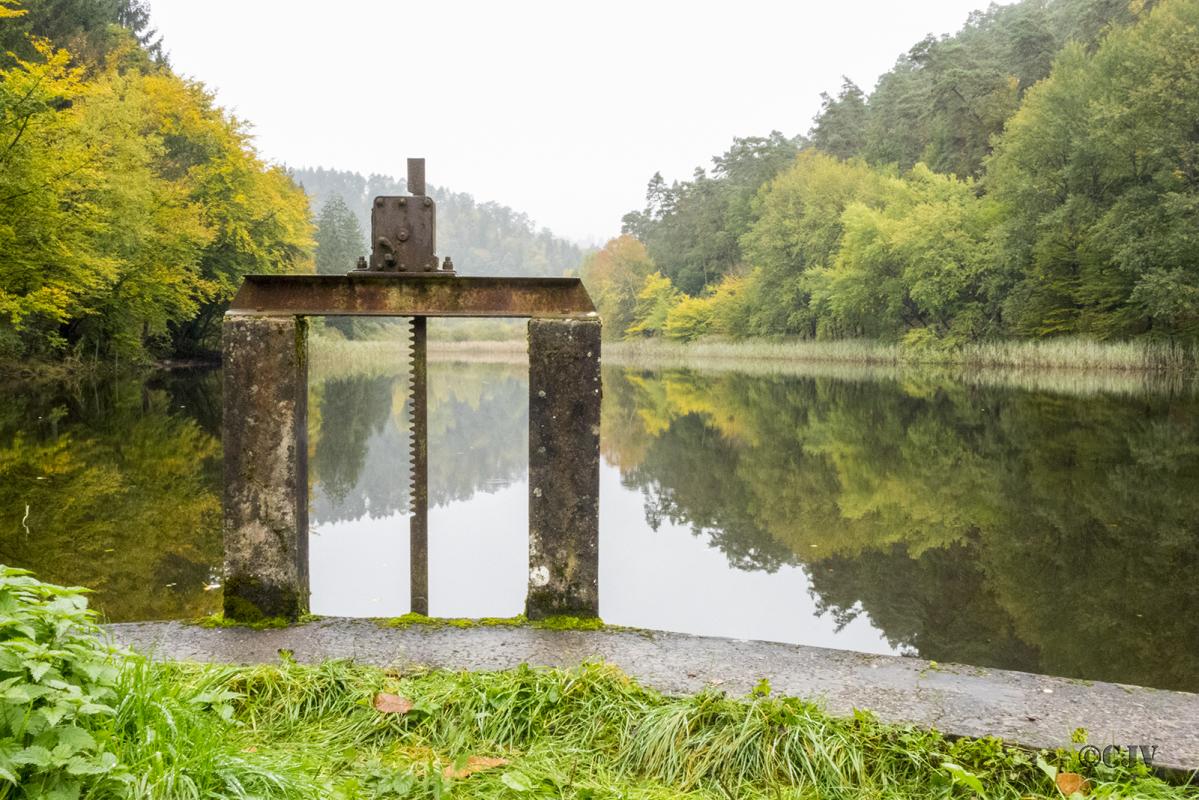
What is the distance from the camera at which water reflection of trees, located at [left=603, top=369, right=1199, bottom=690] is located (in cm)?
568

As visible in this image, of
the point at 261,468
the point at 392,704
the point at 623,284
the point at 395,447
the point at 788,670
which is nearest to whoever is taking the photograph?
the point at 392,704

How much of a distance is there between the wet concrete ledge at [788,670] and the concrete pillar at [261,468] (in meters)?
0.22

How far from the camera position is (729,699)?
3.29 metres

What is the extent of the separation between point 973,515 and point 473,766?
736cm

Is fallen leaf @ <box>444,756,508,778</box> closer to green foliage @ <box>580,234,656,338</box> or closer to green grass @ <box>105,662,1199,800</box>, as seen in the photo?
green grass @ <box>105,662,1199,800</box>

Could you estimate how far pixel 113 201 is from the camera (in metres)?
24.2

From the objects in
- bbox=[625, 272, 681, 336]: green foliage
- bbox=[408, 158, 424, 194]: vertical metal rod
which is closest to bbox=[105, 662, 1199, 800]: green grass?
bbox=[408, 158, 424, 194]: vertical metal rod

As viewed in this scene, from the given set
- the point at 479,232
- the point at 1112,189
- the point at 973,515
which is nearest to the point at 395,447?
the point at 973,515

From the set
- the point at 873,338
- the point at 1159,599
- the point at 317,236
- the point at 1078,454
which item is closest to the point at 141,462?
the point at 1159,599

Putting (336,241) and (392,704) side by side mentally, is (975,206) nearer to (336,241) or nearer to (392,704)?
(392,704)

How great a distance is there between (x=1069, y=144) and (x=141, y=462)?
1356 inches

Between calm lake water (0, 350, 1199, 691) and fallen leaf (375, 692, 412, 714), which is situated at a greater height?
fallen leaf (375, 692, 412, 714)

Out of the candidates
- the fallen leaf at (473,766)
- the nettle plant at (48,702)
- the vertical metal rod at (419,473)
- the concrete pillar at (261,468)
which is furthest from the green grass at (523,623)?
the nettle plant at (48,702)

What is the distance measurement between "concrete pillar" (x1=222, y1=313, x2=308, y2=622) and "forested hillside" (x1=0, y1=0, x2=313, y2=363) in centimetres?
1777
